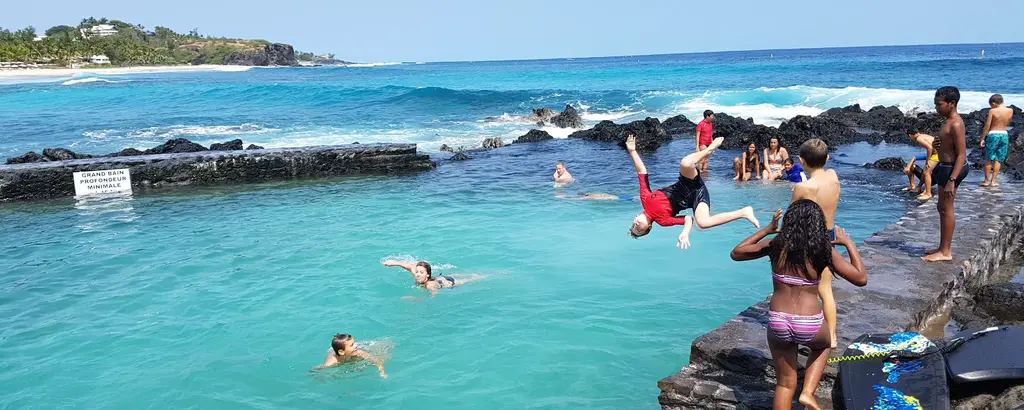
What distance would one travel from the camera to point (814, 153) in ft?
15.5

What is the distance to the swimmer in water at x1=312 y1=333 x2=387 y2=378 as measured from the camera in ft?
23.0

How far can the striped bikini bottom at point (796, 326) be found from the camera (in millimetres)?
4266

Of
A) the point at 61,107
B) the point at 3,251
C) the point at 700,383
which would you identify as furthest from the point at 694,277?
the point at 61,107

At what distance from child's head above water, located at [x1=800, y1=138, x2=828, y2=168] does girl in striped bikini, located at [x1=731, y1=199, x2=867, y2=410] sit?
520 millimetres

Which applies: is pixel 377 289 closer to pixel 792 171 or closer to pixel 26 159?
pixel 792 171

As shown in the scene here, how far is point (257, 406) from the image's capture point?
6.44m

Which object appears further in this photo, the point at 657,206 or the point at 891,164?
the point at 891,164

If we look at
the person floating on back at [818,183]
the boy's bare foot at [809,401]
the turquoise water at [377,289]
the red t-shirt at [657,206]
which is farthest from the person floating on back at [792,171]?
the boy's bare foot at [809,401]

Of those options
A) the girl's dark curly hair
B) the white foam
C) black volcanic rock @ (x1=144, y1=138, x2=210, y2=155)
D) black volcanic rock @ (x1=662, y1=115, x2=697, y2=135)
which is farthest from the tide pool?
the white foam

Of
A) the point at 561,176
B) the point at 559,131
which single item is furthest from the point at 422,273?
the point at 559,131

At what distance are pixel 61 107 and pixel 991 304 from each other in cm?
4827

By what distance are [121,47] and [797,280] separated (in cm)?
14401

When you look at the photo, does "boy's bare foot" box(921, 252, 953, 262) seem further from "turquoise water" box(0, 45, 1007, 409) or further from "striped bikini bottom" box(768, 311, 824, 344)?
"striped bikini bottom" box(768, 311, 824, 344)

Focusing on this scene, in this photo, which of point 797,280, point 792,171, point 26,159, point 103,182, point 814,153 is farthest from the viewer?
point 26,159
